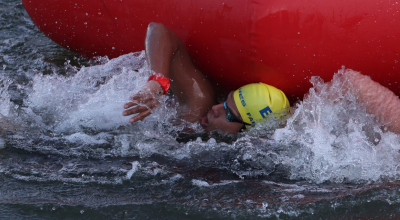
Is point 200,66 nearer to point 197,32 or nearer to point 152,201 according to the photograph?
point 197,32

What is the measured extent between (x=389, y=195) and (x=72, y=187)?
186 centimetres

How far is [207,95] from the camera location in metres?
3.17

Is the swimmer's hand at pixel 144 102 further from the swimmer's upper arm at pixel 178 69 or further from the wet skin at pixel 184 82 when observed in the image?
the swimmer's upper arm at pixel 178 69

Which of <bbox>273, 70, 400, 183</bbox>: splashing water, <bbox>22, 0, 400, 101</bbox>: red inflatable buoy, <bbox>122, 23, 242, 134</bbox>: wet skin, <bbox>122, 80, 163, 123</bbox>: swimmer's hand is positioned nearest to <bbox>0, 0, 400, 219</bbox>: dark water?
<bbox>273, 70, 400, 183</bbox>: splashing water

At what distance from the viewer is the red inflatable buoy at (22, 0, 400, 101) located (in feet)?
8.65

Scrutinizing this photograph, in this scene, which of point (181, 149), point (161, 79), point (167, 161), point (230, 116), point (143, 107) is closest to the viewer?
point (143, 107)

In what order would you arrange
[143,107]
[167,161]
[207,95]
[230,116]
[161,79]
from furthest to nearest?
[207,95]
[230,116]
[167,161]
[161,79]
[143,107]

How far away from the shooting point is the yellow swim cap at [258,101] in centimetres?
291

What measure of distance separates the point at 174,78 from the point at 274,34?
2.80 ft

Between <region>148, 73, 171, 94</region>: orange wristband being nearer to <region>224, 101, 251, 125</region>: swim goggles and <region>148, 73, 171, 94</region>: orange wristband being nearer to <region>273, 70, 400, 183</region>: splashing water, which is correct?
<region>224, 101, 251, 125</region>: swim goggles

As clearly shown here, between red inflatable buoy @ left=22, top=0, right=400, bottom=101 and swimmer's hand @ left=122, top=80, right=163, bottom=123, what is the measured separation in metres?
0.70

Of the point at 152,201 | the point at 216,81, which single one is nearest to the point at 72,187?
the point at 152,201

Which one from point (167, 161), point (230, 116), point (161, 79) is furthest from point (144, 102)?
point (230, 116)

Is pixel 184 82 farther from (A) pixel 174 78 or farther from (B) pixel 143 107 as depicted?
(B) pixel 143 107
